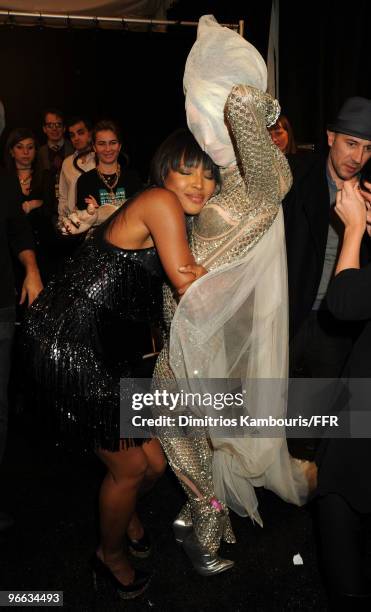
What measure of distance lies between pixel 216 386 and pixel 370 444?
0.51 metres

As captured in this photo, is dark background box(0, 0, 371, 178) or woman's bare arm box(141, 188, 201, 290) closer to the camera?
woman's bare arm box(141, 188, 201, 290)

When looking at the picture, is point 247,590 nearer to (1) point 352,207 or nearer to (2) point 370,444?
(2) point 370,444

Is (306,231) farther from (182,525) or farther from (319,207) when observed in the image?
(182,525)

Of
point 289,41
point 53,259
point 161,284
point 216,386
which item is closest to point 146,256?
point 161,284

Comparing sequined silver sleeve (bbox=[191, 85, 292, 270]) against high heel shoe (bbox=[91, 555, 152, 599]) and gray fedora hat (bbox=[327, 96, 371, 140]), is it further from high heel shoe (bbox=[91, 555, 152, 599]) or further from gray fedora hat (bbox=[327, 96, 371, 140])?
high heel shoe (bbox=[91, 555, 152, 599])

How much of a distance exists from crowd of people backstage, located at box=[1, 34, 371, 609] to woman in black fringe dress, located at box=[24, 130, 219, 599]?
36cm

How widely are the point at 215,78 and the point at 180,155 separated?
240 mm

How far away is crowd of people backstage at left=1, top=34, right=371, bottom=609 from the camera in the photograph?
1.48m

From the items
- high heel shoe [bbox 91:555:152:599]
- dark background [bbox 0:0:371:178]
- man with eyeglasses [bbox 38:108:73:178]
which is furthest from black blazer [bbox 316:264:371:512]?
dark background [bbox 0:0:371:178]

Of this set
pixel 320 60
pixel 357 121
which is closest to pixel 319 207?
pixel 357 121

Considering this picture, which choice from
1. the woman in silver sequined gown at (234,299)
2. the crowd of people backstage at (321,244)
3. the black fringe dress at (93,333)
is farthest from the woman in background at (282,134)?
the black fringe dress at (93,333)

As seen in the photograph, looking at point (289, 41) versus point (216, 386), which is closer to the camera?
point (216, 386)

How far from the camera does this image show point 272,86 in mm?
3900

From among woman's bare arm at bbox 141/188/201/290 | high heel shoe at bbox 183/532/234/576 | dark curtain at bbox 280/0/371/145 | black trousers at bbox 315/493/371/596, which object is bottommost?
high heel shoe at bbox 183/532/234/576
